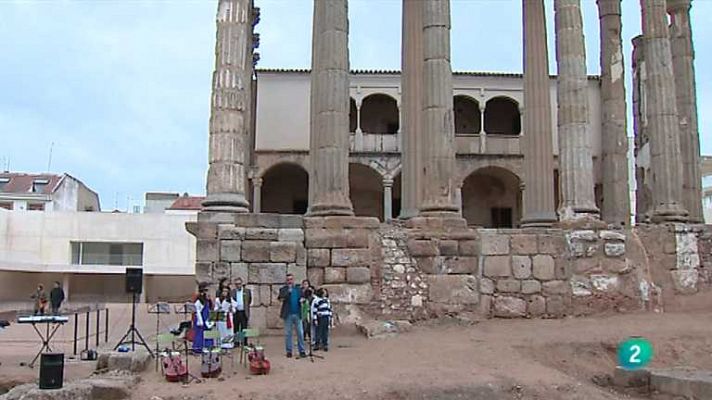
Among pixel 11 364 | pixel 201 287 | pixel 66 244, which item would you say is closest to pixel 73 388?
pixel 11 364

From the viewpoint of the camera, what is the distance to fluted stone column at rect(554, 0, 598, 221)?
18.0m

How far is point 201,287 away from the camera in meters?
15.0

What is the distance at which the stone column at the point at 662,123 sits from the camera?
19.1 metres

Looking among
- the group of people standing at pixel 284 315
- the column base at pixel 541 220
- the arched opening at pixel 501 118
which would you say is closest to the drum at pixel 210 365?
the group of people standing at pixel 284 315

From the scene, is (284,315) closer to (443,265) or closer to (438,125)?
(443,265)

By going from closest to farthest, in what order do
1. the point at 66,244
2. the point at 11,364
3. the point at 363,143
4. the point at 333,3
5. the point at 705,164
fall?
the point at 11,364 < the point at 333,3 < the point at 363,143 < the point at 66,244 < the point at 705,164

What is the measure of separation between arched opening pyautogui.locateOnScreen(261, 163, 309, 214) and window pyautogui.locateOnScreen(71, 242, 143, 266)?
12359 millimetres

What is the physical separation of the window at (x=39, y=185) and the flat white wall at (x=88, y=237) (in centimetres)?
873

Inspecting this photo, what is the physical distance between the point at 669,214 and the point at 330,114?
31.4 feet

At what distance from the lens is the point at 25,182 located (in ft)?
167

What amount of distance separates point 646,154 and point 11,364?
1997 cm

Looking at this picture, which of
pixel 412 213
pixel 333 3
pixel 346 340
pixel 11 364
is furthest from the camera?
pixel 412 213

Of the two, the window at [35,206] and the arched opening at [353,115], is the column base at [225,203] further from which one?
the window at [35,206]

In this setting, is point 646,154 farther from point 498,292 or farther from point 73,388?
point 73,388
